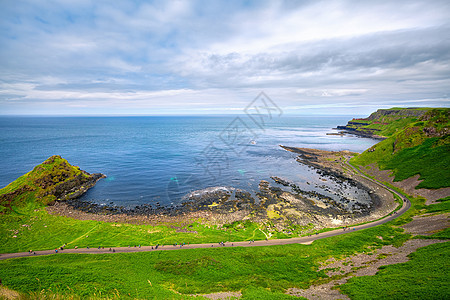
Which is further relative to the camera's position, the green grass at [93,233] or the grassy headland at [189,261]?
the green grass at [93,233]

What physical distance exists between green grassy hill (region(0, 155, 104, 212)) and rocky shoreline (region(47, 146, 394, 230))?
171 inches

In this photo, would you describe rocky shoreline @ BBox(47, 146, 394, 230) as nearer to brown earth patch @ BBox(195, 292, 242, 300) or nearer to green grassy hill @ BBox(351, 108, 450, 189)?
green grassy hill @ BBox(351, 108, 450, 189)

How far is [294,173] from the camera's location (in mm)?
71375

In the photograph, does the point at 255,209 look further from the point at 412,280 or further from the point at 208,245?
the point at 412,280

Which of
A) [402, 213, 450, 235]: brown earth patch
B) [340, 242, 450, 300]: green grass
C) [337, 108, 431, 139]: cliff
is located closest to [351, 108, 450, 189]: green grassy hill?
[402, 213, 450, 235]: brown earth patch

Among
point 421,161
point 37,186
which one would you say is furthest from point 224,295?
point 421,161

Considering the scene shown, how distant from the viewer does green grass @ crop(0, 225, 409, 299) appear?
1984 centimetres

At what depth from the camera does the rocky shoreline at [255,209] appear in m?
40.1

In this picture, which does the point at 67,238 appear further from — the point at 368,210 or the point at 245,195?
the point at 368,210

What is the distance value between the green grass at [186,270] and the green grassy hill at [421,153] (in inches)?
1301

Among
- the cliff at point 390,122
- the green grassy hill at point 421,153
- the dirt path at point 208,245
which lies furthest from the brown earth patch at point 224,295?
the cliff at point 390,122

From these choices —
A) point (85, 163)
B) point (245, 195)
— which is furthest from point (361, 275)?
point (85, 163)

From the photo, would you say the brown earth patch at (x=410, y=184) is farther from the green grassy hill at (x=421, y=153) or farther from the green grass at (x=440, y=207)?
the green grass at (x=440, y=207)

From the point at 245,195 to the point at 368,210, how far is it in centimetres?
2965
